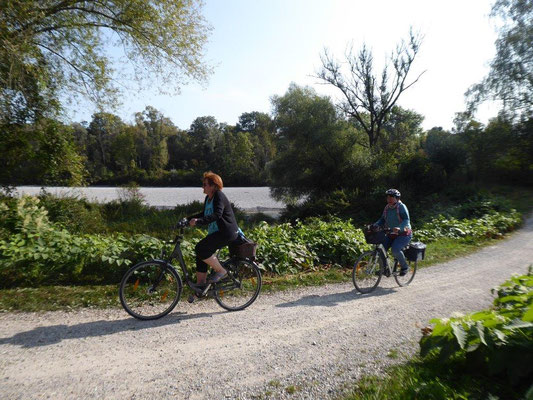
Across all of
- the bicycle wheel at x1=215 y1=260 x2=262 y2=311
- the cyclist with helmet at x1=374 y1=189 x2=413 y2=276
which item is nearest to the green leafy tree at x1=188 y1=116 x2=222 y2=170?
the cyclist with helmet at x1=374 y1=189 x2=413 y2=276

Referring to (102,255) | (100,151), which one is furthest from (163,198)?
(100,151)

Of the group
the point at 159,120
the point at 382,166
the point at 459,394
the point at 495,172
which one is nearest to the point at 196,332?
the point at 459,394

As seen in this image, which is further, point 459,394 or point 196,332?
point 196,332

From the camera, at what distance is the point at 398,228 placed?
650 cm

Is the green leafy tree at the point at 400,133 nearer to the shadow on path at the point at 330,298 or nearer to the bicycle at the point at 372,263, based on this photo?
the bicycle at the point at 372,263

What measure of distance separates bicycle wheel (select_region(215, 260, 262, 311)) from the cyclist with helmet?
111 inches

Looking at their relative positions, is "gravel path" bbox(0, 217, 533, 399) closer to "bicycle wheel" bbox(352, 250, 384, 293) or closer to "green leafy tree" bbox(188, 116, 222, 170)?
"bicycle wheel" bbox(352, 250, 384, 293)

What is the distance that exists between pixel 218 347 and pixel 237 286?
59.3 inches

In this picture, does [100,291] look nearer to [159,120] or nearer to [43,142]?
[43,142]

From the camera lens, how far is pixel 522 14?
18703 millimetres

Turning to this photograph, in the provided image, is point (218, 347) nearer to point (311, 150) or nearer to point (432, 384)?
point (432, 384)

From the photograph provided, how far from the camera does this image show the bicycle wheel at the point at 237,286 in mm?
5191

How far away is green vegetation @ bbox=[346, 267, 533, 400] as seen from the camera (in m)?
2.54

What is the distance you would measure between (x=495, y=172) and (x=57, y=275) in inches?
1071
